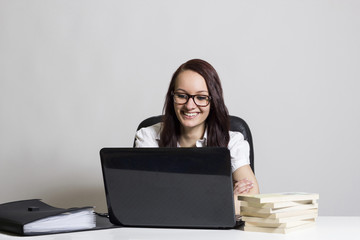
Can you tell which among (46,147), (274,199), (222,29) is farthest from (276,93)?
(274,199)

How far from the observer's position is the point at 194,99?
93.1 inches

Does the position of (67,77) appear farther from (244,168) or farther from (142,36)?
(244,168)

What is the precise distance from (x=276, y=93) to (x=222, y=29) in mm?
573

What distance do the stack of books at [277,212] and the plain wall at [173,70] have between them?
6.67 feet

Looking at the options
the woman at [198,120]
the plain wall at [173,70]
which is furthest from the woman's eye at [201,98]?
the plain wall at [173,70]

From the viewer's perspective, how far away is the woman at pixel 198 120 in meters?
2.37

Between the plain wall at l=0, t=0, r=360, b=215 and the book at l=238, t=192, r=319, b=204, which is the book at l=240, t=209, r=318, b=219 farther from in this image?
the plain wall at l=0, t=0, r=360, b=215

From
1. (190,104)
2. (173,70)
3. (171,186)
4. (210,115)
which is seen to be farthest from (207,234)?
(173,70)

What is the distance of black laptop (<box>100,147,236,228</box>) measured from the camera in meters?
1.53

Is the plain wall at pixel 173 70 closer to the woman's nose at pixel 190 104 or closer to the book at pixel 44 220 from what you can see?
the woman's nose at pixel 190 104

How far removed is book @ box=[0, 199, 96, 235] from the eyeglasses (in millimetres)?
791

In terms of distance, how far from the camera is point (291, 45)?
3.64m

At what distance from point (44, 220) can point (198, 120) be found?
952 millimetres

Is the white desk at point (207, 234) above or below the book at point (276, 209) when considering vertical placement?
below
